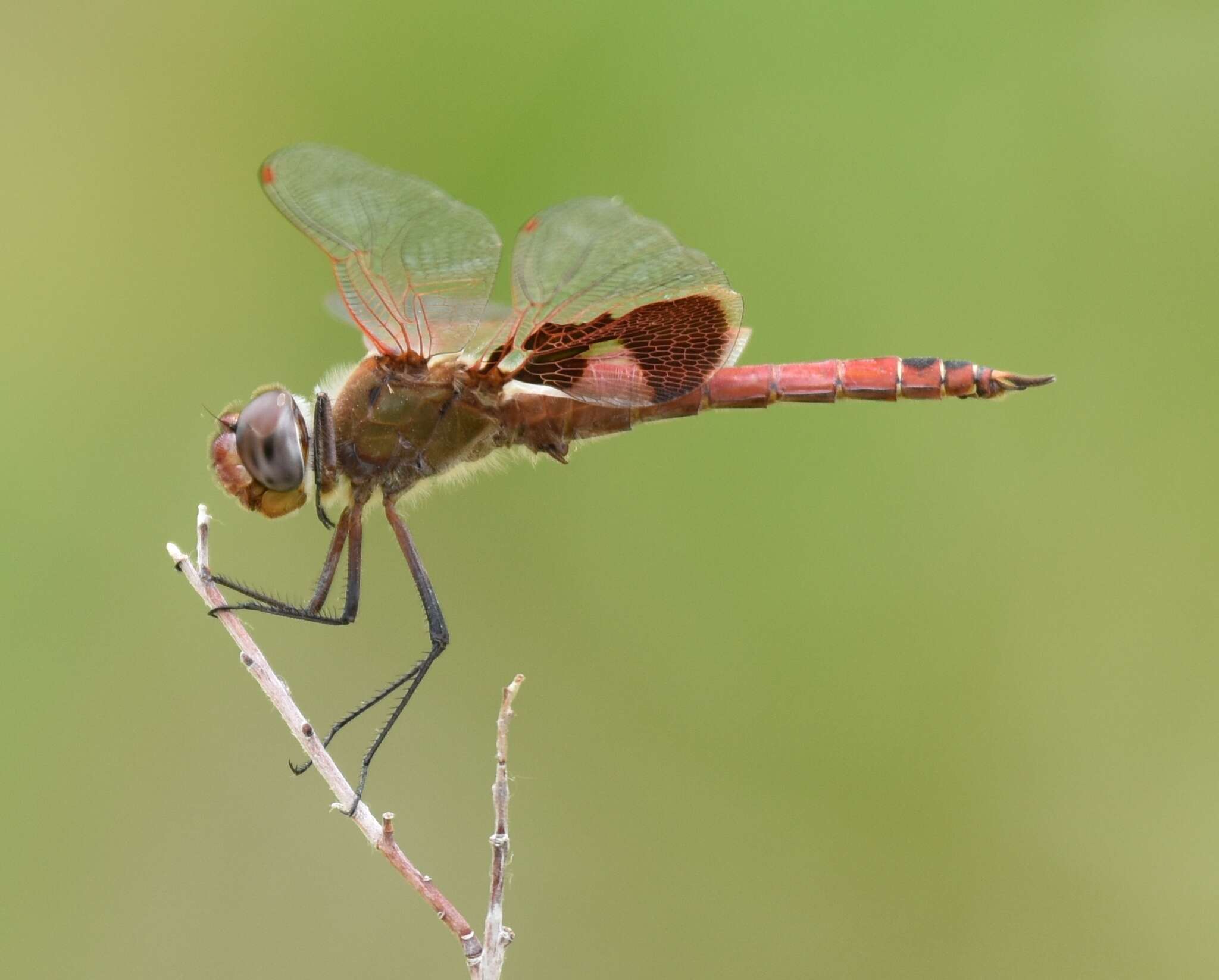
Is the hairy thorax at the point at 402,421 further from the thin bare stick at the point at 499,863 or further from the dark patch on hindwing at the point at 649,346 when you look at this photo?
the thin bare stick at the point at 499,863

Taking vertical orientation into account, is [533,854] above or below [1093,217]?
below

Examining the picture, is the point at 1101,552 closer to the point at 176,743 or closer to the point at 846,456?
the point at 846,456

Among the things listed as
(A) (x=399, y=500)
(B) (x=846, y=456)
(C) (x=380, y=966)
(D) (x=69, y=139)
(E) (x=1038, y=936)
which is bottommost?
(E) (x=1038, y=936)

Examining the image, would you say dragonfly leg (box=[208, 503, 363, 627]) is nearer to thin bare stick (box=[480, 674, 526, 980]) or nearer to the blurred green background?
thin bare stick (box=[480, 674, 526, 980])

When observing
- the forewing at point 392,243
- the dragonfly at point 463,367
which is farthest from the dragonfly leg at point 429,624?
the forewing at point 392,243

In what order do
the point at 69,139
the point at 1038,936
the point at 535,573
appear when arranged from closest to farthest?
the point at 1038,936
the point at 535,573
the point at 69,139

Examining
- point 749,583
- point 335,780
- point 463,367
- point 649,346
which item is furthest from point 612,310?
point 749,583

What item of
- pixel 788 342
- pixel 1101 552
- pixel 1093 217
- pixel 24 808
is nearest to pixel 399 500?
pixel 788 342

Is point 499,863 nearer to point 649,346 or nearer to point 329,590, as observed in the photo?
point 329,590
